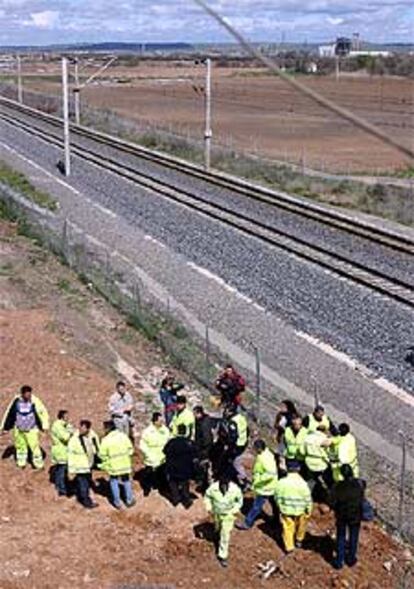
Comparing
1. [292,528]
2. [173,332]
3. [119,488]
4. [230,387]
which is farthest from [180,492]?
[173,332]

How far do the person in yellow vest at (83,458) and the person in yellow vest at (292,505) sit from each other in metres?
2.65

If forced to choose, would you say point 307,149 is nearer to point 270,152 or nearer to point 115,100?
point 270,152

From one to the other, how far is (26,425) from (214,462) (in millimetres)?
2762

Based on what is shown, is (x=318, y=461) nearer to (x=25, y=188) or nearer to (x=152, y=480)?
(x=152, y=480)

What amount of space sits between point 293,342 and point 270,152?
41209mm

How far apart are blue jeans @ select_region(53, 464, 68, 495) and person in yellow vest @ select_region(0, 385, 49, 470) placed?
815 millimetres

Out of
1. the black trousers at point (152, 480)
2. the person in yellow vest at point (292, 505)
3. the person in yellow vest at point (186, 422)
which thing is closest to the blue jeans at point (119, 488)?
the black trousers at point (152, 480)

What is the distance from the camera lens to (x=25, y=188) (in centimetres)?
3850

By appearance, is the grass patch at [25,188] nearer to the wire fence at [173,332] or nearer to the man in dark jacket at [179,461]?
the wire fence at [173,332]

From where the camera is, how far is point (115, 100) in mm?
109125

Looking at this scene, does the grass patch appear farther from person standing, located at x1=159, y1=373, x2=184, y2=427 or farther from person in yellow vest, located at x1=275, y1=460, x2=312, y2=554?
person in yellow vest, located at x1=275, y1=460, x2=312, y2=554

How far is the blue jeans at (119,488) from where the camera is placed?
12.3 m

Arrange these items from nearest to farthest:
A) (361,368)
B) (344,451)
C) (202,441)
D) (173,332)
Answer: (344,451) < (202,441) < (361,368) < (173,332)

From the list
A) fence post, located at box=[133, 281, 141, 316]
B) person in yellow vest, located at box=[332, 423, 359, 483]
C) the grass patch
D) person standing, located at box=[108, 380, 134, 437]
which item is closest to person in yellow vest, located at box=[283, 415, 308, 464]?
person in yellow vest, located at box=[332, 423, 359, 483]
